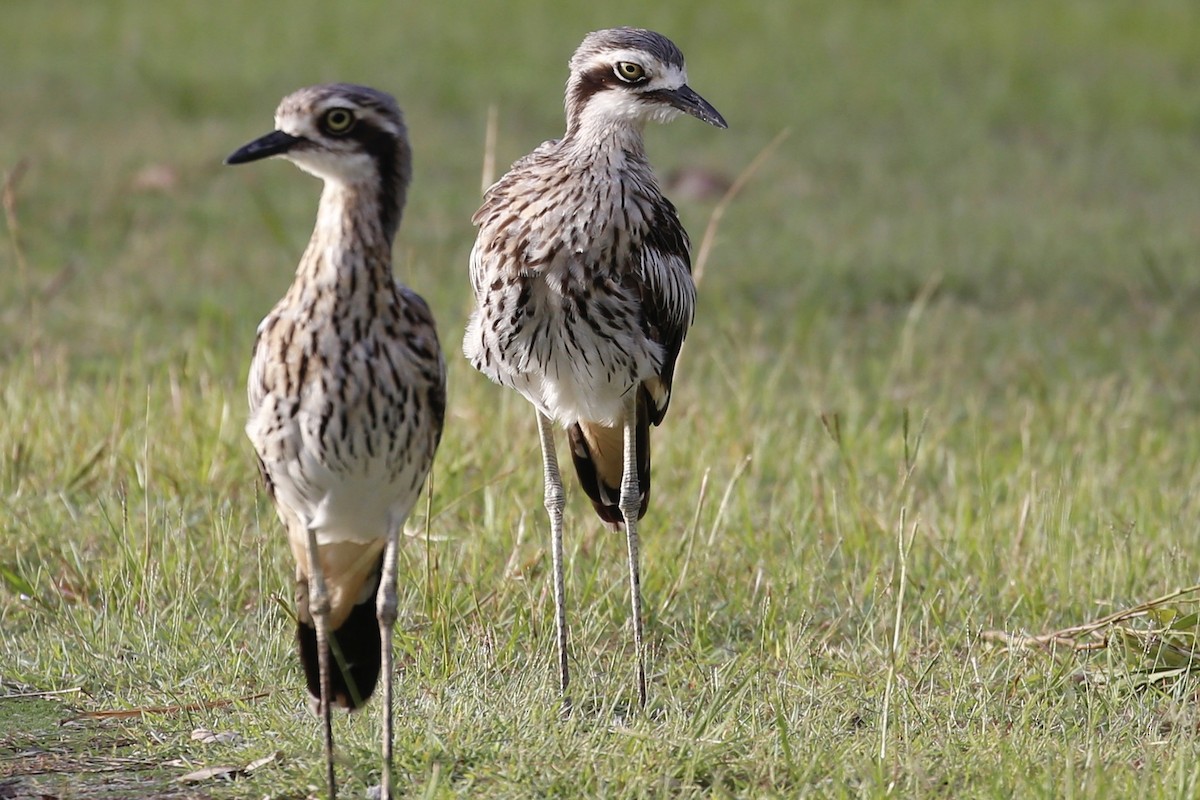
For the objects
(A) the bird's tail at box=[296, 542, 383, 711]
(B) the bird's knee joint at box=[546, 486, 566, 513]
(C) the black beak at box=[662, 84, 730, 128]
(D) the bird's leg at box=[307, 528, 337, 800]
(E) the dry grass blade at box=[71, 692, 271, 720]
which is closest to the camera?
(D) the bird's leg at box=[307, 528, 337, 800]

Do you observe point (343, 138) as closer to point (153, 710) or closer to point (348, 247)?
point (348, 247)

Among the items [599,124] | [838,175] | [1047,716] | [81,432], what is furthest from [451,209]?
[1047,716]

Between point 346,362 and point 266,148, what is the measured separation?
421 millimetres

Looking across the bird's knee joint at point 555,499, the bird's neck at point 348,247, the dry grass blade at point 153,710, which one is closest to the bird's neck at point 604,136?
the bird's knee joint at point 555,499

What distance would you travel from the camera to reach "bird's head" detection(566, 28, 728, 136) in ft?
13.5

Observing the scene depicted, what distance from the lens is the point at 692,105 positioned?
13.5ft

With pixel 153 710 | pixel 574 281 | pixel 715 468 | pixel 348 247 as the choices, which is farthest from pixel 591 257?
pixel 715 468

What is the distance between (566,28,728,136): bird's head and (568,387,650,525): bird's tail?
0.87 m

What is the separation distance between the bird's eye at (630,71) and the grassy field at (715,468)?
1.06m

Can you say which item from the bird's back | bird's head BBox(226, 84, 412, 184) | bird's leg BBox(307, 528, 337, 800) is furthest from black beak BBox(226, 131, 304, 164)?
the bird's back

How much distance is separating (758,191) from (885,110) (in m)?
2.10

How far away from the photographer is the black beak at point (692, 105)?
161 inches

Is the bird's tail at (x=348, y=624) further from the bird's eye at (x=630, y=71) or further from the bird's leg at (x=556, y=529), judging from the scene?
the bird's eye at (x=630, y=71)

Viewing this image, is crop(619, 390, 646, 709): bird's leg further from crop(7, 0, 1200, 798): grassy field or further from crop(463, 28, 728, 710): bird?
crop(7, 0, 1200, 798): grassy field
